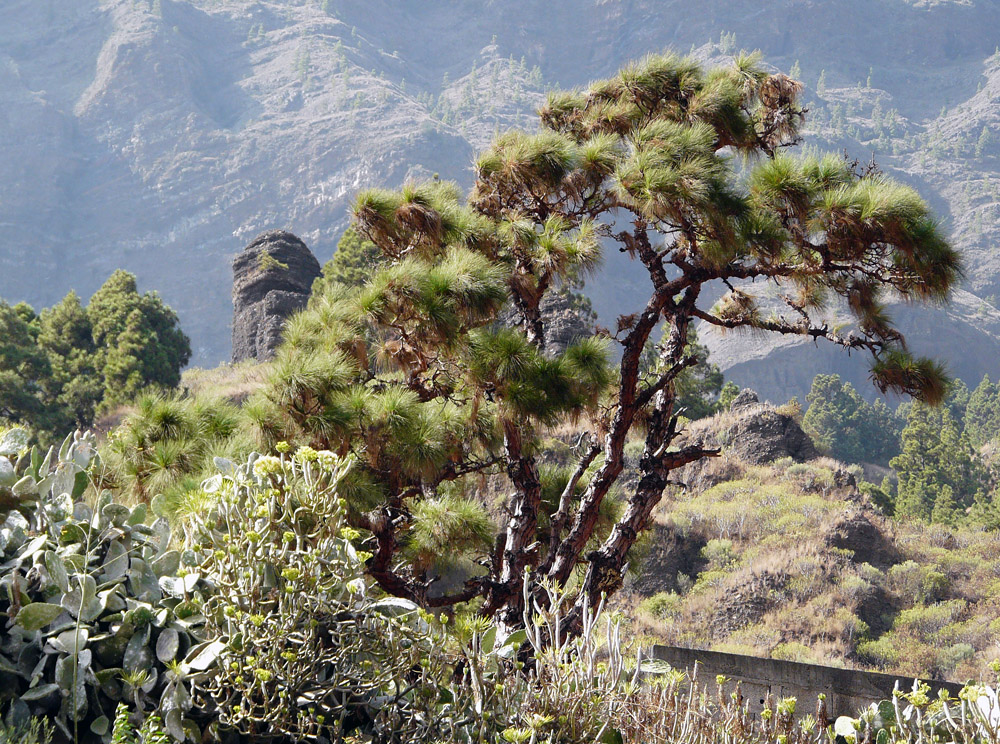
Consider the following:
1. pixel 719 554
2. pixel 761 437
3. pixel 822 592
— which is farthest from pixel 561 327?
pixel 822 592

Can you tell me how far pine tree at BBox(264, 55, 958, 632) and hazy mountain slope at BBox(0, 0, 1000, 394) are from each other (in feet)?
235

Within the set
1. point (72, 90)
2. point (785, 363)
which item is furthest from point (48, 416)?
point (72, 90)

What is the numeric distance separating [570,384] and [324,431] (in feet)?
4.00

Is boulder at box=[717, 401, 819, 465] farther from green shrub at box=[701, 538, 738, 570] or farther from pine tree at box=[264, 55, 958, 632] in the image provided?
pine tree at box=[264, 55, 958, 632]

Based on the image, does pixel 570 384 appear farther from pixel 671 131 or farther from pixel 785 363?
pixel 785 363

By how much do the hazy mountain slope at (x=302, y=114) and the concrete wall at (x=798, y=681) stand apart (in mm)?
73016

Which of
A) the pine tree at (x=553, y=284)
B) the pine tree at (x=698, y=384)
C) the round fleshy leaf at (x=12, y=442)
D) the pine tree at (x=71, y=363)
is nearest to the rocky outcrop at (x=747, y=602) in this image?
the pine tree at (x=698, y=384)

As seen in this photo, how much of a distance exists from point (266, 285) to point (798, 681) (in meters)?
22.2

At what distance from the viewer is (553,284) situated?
530cm

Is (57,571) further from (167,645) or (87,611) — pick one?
(167,645)

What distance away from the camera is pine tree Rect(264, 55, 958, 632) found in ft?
13.8

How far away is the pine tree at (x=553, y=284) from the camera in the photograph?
Result: 13.8ft

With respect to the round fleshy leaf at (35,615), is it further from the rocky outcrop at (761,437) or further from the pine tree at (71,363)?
the rocky outcrop at (761,437)

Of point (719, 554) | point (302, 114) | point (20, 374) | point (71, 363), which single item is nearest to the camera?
point (719, 554)
